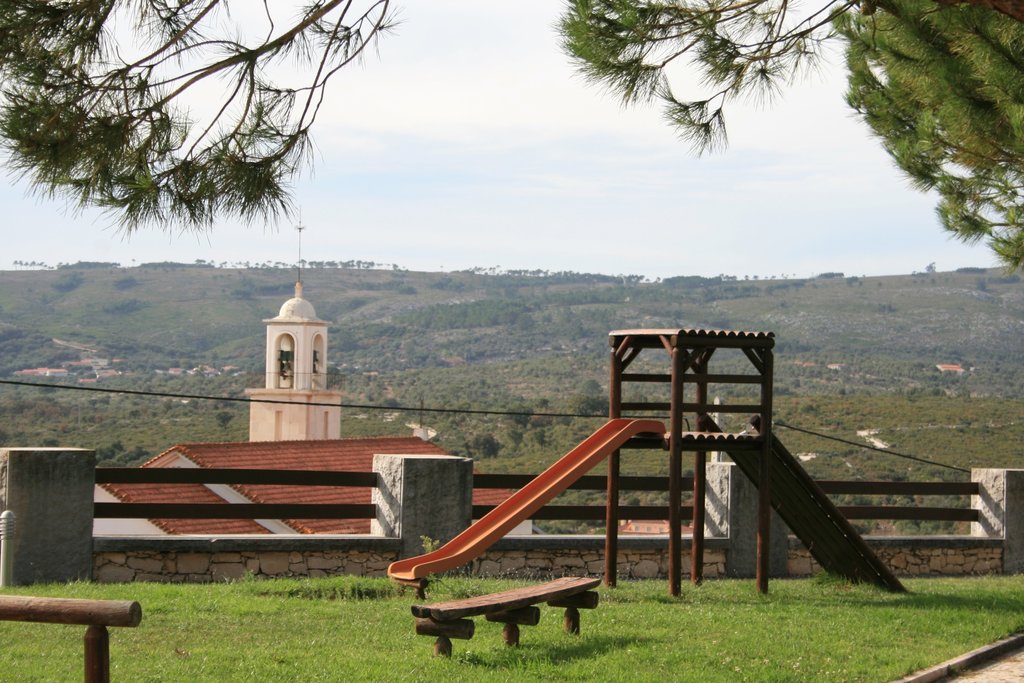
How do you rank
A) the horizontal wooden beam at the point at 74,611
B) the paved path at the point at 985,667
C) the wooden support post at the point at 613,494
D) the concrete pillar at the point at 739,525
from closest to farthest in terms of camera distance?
the horizontal wooden beam at the point at 74,611 → the paved path at the point at 985,667 → the wooden support post at the point at 613,494 → the concrete pillar at the point at 739,525

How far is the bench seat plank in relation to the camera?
24.5 feet

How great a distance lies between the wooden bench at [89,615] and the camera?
17.2 feet

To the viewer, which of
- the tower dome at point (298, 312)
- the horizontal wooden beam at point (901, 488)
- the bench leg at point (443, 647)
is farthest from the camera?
the tower dome at point (298, 312)

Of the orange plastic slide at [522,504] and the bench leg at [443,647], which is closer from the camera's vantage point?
the bench leg at [443,647]

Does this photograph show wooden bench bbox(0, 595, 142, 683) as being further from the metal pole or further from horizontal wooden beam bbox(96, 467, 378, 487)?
horizontal wooden beam bbox(96, 467, 378, 487)

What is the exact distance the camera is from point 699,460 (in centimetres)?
1155

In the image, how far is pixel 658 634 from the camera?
338 inches

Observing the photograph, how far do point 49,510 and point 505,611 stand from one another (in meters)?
4.76

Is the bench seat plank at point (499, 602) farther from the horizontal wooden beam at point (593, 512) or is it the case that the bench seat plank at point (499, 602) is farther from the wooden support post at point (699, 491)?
the horizontal wooden beam at point (593, 512)

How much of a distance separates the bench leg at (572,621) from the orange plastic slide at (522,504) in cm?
88

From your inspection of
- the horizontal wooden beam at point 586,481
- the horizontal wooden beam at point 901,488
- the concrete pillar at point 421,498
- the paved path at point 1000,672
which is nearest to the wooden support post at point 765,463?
the horizontal wooden beam at point 586,481

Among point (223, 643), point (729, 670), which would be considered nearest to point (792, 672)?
point (729, 670)

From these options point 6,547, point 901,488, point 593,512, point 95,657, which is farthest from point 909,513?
point 95,657

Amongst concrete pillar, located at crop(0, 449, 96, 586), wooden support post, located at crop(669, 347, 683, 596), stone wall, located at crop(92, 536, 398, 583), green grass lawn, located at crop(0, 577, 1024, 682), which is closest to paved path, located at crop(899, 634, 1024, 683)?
green grass lawn, located at crop(0, 577, 1024, 682)
